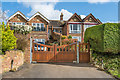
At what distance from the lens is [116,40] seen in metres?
9.77

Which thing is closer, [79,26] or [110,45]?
[110,45]

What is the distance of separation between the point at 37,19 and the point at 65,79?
768 inches

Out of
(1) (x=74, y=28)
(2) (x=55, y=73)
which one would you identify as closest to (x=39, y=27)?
(1) (x=74, y=28)

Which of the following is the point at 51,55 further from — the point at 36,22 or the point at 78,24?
the point at 78,24

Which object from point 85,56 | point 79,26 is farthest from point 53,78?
point 79,26

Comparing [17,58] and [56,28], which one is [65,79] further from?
[56,28]

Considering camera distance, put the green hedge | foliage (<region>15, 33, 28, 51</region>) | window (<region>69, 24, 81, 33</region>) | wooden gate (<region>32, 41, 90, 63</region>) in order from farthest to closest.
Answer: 1. window (<region>69, 24, 81, 33</region>)
2. wooden gate (<region>32, 41, 90, 63</region>)
3. the green hedge
4. foliage (<region>15, 33, 28, 51</region>)

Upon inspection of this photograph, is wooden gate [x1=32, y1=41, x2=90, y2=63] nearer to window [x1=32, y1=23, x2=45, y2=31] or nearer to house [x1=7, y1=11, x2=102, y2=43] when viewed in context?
house [x1=7, y1=11, x2=102, y2=43]

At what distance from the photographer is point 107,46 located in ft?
31.6

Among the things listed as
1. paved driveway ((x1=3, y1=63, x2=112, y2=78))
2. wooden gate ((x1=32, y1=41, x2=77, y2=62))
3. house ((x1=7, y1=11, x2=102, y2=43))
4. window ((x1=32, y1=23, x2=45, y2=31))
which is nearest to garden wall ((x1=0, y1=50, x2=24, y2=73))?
paved driveway ((x1=3, y1=63, x2=112, y2=78))

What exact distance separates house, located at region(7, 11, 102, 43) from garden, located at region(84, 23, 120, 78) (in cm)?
1496

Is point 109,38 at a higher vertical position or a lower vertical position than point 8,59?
higher

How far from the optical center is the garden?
9.61 metres

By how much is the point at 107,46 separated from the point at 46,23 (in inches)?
657
